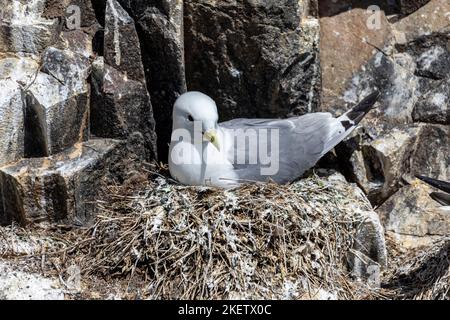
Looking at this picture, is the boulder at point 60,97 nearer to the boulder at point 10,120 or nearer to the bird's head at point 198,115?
the boulder at point 10,120

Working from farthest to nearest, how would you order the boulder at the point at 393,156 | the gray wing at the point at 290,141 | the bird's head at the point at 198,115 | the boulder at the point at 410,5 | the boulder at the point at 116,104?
the boulder at the point at 410,5 < the boulder at the point at 393,156 < the gray wing at the point at 290,141 < the boulder at the point at 116,104 < the bird's head at the point at 198,115

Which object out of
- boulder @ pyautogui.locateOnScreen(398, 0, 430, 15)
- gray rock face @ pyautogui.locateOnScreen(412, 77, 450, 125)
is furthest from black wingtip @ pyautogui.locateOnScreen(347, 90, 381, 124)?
boulder @ pyautogui.locateOnScreen(398, 0, 430, 15)

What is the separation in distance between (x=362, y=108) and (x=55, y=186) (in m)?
1.96

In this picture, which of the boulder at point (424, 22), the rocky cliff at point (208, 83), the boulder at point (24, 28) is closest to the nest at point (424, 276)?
the rocky cliff at point (208, 83)

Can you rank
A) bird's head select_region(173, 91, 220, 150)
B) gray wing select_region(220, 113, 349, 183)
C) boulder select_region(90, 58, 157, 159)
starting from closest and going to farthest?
bird's head select_region(173, 91, 220, 150) < boulder select_region(90, 58, 157, 159) < gray wing select_region(220, 113, 349, 183)

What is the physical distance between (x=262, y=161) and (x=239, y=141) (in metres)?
0.19

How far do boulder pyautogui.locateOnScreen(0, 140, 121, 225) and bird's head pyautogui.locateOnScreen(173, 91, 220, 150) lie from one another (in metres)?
0.50

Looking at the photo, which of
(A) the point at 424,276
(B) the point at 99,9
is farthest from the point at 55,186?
(A) the point at 424,276

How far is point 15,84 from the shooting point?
205 inches

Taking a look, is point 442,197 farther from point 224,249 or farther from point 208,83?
→ point 208,83

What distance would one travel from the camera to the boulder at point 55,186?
5188 mm

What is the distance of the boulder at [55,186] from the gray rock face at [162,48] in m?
0.56

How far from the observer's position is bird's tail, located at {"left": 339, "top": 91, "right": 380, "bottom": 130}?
563 cm

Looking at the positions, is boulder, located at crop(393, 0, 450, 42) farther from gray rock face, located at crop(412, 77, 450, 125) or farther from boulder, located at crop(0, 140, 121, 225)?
boulder, located at crop(0, 140, 121, 225)
